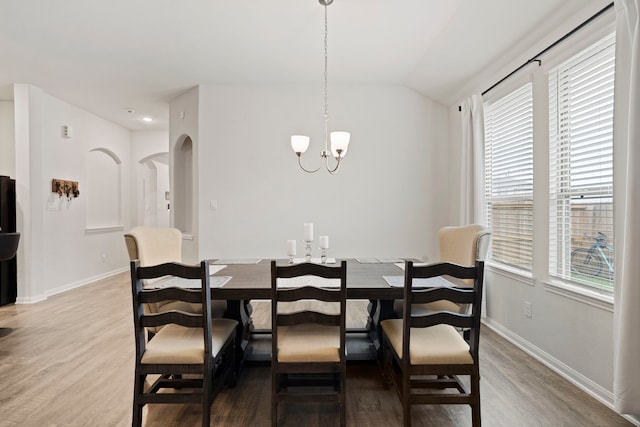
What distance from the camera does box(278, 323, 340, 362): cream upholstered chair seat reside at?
1.78 meters

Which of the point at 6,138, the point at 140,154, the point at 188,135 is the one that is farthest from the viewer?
the point at 140,154

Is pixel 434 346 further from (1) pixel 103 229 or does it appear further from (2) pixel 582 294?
(1) pixel 103 229

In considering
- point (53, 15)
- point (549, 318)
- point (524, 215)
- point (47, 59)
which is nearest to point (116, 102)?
point (47, 59)

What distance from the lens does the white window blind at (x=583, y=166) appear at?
2.21 m

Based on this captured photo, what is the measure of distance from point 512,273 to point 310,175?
259 centimetres

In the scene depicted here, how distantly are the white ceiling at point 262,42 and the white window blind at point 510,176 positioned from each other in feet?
1.38

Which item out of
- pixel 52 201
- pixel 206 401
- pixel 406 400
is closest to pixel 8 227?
pixel 52 201

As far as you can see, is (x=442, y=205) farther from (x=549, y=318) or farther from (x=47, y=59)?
(x=47, y=59)

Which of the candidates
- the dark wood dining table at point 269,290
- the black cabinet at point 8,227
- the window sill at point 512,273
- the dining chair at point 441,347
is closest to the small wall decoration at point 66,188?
the black cabinet at point 8,227

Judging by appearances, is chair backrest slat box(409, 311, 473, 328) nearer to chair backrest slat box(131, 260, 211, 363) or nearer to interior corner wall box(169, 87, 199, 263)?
chair backrest slat box(131, 260, 211, 363)

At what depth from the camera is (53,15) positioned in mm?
2898

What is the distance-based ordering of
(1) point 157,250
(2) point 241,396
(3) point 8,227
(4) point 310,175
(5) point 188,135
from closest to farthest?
(2) point 241,396 < (1) point 157,250 < (3) point 8,227 < (4) point 310,175 < (5) point 188,135

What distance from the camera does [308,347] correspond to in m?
1.82

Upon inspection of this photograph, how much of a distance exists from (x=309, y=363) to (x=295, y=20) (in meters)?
2.80
